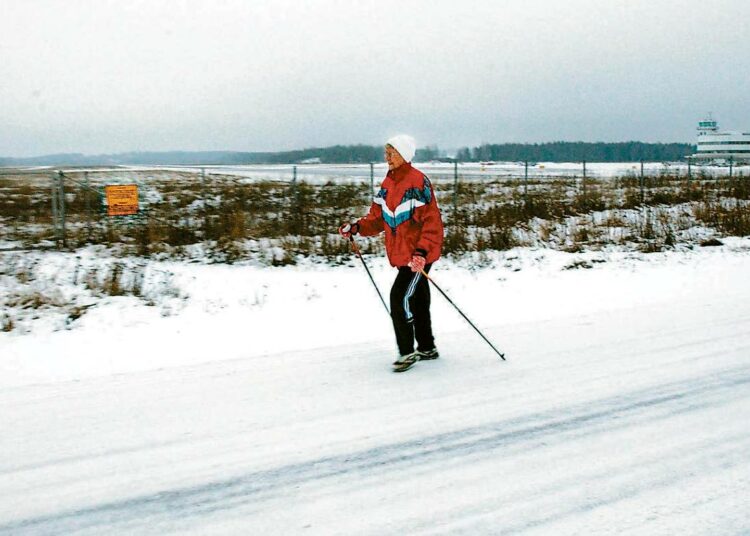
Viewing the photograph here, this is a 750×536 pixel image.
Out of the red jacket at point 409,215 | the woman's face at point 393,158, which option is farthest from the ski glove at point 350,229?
the woman's face at point 393,158

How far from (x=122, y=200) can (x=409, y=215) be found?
12801mm

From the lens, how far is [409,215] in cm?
521

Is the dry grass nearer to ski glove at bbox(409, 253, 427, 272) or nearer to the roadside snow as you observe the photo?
the roadside snow

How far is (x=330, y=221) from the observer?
55.9ft

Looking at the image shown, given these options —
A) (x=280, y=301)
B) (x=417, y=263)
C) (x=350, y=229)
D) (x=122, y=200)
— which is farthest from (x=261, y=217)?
(x=417, y=263)

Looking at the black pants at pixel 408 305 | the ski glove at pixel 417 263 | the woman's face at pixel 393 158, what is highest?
the woman's face at pixel 393 158

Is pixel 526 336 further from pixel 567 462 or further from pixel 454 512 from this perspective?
pixel 454 512

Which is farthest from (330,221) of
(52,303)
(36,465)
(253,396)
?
(36,465)

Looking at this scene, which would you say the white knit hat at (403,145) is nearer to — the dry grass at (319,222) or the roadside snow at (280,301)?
the roadside snow at (280,301)

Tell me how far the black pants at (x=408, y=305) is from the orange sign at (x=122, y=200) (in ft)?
40.6

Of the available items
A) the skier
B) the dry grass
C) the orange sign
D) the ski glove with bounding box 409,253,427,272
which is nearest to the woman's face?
the skier

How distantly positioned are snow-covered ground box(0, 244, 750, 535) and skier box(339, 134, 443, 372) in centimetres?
41

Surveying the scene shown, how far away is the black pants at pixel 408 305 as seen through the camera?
5344 millimetres

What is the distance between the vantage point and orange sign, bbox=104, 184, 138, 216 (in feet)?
53.0
